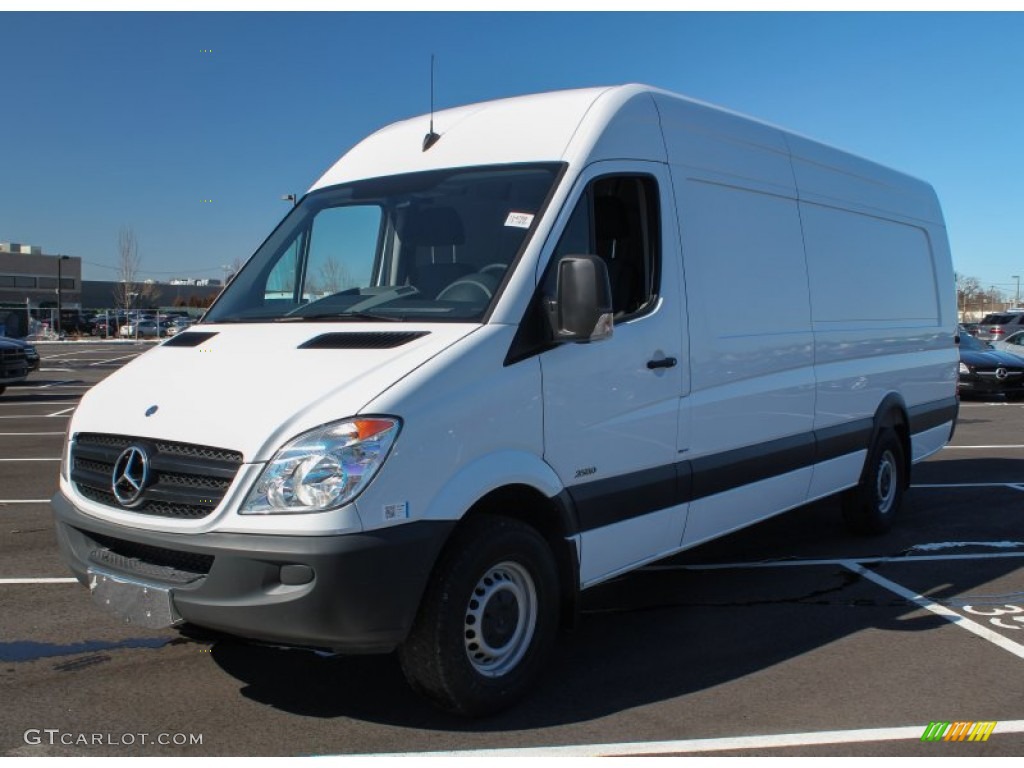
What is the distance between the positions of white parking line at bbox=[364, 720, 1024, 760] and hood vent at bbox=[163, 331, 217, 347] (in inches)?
84.0

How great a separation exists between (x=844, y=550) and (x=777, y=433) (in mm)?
1718

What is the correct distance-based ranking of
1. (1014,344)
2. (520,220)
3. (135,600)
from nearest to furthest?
(135,600) → (520,220) → (1014,344)

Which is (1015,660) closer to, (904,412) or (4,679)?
(904,412)

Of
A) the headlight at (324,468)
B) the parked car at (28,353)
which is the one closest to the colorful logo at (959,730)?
the headlight at (324,468)

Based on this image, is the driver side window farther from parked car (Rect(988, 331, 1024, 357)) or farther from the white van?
parked car (Rect(988, 331, 1024, 357))

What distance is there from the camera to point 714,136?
A: 5562mm

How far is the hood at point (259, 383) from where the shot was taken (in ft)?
11.7

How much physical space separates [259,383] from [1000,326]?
34.0 metres

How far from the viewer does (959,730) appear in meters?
3.93

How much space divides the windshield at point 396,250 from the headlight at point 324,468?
81 cm

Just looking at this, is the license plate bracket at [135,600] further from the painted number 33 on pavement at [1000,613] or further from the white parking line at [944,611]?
the painted number 33 on pavement at [1000,613]

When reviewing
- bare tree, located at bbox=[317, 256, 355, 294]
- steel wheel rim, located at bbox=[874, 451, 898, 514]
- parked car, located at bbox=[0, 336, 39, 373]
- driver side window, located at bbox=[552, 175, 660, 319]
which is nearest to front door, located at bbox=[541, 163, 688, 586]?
driver side window, located at bbox=[552, 175, 660, 319]

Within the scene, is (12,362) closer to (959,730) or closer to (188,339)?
(188,339)

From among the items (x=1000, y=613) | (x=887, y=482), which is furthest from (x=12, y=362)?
(x=1000, y=613)
